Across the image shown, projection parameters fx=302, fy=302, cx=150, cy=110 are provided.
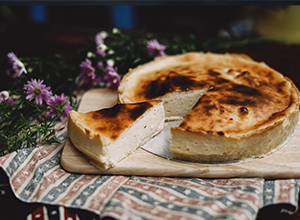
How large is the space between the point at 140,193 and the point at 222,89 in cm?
169

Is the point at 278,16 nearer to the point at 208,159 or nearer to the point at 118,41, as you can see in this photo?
the point at 118,41

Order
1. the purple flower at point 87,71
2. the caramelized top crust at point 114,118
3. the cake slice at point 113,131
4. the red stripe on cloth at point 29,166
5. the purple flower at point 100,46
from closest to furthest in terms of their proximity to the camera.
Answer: the red stripe on cloth at point 29,166, the cake slice at point 113,131, the caramelized top crust at point 114,118, the purple flower at point 87,71, the purple flower at point 100,46

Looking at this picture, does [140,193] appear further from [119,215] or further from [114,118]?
[114,118]

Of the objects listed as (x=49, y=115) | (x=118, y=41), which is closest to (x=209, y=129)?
(x=49, y=115)

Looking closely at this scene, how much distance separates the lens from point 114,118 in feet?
10.1

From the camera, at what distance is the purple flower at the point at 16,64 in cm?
369

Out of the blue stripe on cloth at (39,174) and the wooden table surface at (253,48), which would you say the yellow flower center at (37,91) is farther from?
the wooden table surface at (253,48)

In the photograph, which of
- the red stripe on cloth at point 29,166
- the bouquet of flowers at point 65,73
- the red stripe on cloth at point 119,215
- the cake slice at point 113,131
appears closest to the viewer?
the red stripe on cloth at point 119,215

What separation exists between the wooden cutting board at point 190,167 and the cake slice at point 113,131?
0.28ft

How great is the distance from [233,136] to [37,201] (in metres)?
1.79

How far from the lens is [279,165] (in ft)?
9.18

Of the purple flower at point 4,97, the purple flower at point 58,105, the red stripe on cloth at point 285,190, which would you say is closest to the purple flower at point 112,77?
the purple flower at point 58,105

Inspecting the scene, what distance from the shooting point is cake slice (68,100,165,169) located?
2822 millimetres

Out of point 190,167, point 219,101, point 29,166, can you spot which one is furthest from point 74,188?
point 219,101
